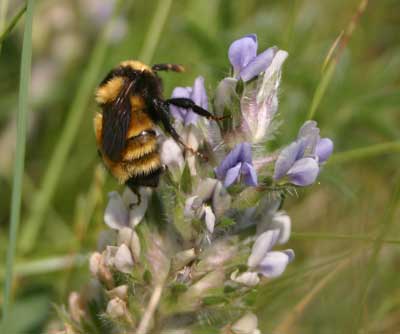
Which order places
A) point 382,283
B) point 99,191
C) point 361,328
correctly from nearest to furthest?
point 361,328
point 99,191
point 382,283

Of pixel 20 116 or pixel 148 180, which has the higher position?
pixel 20 116

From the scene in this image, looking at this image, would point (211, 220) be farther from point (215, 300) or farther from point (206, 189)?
point (215, 300)

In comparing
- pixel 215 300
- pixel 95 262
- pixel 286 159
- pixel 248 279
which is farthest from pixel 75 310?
pixel 286 159

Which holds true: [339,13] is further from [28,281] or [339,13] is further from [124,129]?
[124,129]

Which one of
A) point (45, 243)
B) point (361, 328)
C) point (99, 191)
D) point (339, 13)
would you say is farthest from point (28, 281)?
point (339, 13)

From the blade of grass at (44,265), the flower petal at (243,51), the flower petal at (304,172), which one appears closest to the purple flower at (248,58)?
the flower petal at (243,51)

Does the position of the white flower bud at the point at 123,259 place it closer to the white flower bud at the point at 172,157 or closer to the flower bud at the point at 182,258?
the flower bud at the point at 182,258

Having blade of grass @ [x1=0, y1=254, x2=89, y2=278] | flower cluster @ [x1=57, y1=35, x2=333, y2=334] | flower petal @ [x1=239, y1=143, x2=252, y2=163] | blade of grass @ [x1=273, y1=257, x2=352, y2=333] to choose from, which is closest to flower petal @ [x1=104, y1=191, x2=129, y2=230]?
flower cluster @ [x1=57, y1=35, x2=333, y2=334]
